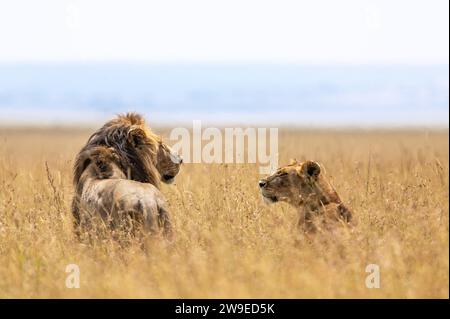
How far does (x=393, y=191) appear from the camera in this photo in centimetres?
1002

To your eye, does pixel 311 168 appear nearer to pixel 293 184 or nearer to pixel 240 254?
pixel 293 184

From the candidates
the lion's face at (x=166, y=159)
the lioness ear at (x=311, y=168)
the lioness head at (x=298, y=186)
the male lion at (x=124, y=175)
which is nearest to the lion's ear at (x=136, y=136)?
the male lion at (x=124, y=175)

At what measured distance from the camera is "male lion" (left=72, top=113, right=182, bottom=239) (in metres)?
7.41

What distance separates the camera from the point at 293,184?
8.80m

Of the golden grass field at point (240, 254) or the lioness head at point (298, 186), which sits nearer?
the golden grass field at point (240, 254)

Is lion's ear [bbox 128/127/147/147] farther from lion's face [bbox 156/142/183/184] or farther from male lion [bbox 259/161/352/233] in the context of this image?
male lion [bbox 259/161/352/233]

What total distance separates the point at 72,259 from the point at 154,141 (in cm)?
179

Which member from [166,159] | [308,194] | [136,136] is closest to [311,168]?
[308,194]

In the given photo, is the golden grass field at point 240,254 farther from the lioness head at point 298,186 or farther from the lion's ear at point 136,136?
the lion's ear at point 136,136

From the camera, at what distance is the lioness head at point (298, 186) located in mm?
8555

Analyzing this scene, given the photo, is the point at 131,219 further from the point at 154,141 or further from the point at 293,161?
the point at 293,161

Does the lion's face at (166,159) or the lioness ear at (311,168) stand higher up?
the lion's face at (166,159)

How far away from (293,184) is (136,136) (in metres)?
1.48
